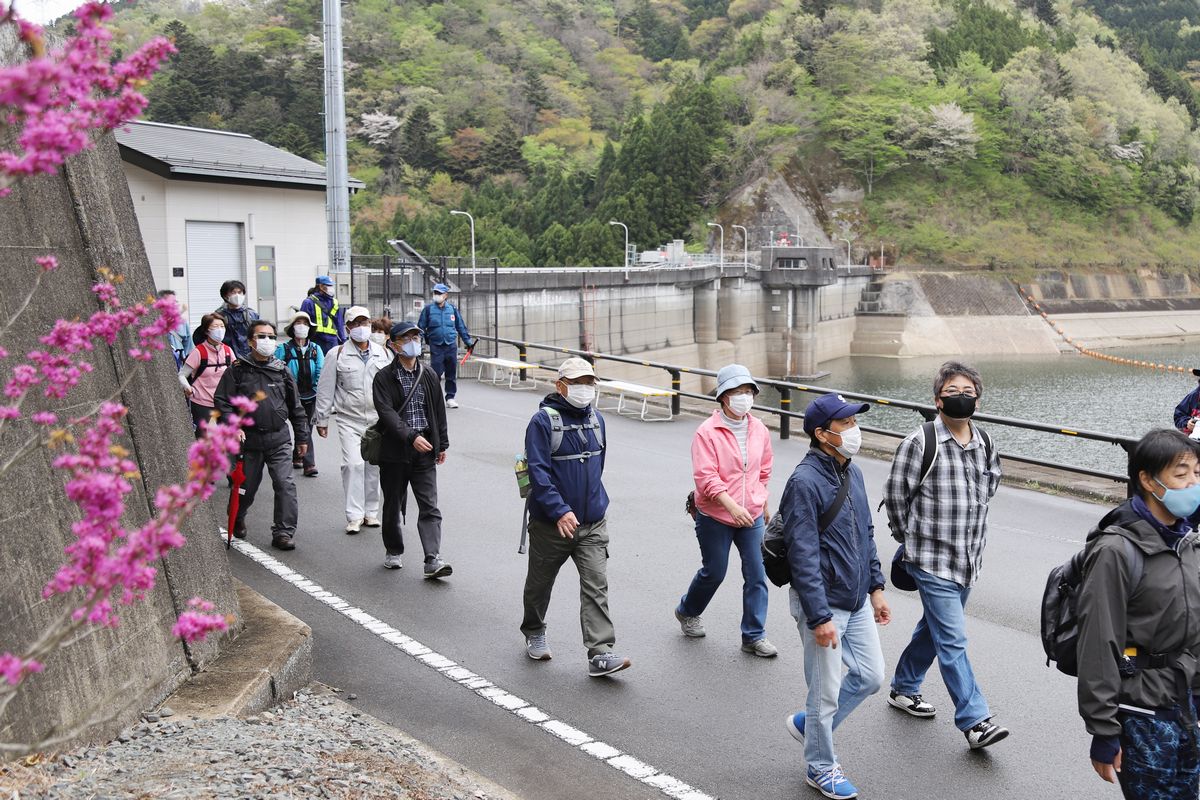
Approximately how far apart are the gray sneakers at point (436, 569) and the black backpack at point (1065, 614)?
5223mm

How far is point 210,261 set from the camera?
22609mm

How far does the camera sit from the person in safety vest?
13484 millimetres

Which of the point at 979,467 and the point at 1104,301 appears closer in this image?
the point at 979,467

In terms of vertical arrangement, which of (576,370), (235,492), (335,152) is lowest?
(235,492)

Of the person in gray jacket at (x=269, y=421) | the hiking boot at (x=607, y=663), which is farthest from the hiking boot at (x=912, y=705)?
the person in gray jacket at (x=269, y=421)

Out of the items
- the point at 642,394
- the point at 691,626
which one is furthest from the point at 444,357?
the point at 691,626

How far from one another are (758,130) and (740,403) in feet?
295

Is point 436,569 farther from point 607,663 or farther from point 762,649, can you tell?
point 762,649

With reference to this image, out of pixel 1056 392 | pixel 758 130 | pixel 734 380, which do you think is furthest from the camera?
pixel 758 130

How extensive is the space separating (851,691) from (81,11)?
4.11m

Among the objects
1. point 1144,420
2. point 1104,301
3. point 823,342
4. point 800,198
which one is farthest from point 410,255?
point 1104,301

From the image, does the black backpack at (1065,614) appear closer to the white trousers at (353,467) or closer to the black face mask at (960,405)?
the black face mask at (960,405)

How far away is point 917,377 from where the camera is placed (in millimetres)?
65812

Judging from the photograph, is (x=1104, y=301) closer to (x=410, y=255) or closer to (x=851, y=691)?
(x=410, y=255)
